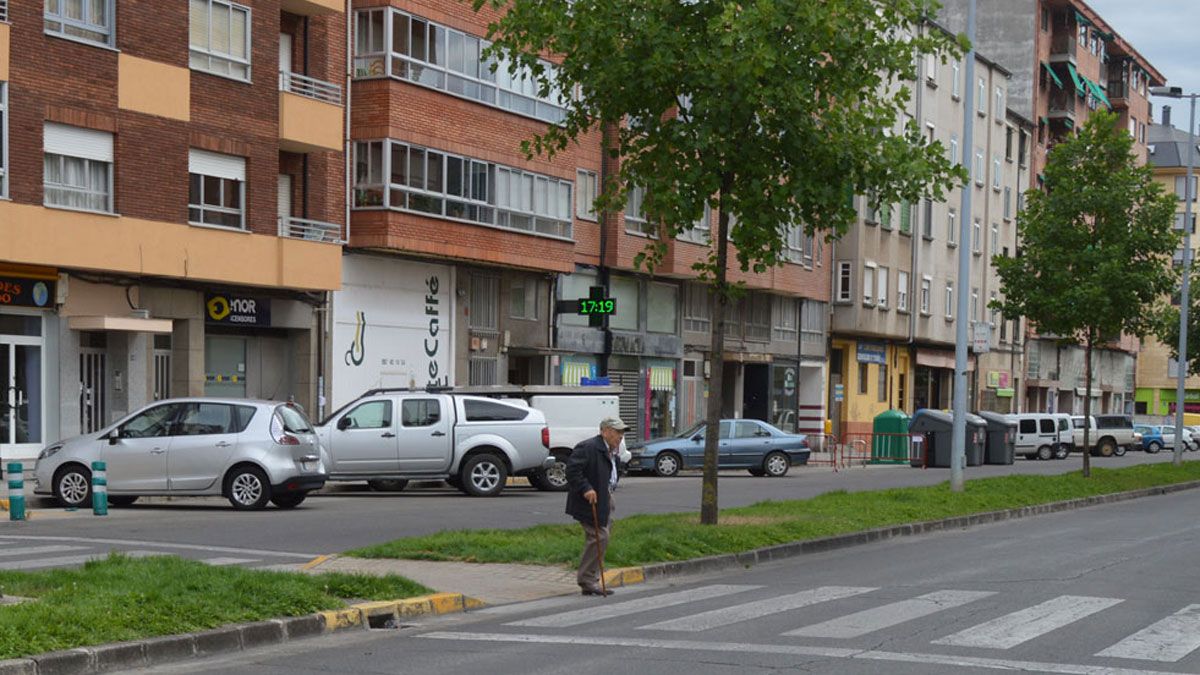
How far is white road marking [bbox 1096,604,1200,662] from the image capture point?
10258 millimetres

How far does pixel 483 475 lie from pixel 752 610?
14595 millimetres

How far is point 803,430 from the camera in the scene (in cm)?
5656

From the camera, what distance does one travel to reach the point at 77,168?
90.6 ft

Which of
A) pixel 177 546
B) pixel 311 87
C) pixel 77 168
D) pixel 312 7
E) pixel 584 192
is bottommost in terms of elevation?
pixel 177 546

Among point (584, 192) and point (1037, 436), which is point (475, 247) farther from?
point (1037, 436)

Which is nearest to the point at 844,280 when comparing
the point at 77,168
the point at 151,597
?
the point at 77,168

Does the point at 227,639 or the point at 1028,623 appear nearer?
the point at 227,639

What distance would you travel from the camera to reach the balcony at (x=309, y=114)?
3206 centimetres

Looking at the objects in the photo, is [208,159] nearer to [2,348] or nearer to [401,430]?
[2,348]

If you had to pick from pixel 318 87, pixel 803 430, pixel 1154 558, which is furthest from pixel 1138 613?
pixel 803 430

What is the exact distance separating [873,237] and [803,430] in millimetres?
8066

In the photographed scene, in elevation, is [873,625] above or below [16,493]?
above

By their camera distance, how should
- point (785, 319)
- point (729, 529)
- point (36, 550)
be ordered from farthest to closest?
point (785, 319) < point (729, 529) < point (36, 550)

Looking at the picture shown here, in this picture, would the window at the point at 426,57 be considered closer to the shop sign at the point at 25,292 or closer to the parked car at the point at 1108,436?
the shop sign at the point at 25,292
